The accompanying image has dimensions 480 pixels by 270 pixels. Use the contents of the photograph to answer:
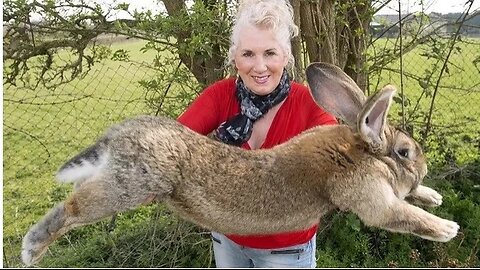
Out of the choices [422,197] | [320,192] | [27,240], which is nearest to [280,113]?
[320,192]

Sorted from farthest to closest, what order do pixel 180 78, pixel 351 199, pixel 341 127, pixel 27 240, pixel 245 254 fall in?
pixel 180 78
pixel 245 254
pixel 341 127
pixel 351 199
pixel 27 240

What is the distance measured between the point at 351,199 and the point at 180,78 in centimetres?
236

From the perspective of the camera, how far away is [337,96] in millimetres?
3160

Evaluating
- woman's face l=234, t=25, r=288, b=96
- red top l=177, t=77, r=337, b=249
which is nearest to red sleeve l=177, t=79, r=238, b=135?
red top l=177, t=77, r=337, b=249

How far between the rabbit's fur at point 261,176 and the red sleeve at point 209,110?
1.32 feet

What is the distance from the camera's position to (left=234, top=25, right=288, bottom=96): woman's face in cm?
325

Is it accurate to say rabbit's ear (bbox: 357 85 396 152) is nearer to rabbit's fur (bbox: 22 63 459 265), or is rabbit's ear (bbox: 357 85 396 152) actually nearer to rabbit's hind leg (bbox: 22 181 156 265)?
rabbit's fur (bbox: 22 63 459 265)

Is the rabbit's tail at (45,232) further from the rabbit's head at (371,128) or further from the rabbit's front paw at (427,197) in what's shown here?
the rabbit's front paw at (427,197)

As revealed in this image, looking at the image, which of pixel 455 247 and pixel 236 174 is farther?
pixel 455 247

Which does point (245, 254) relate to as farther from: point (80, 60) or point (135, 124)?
point (80, 60)

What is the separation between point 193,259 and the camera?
16.8ft

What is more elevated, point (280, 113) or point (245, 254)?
point (280, 113)

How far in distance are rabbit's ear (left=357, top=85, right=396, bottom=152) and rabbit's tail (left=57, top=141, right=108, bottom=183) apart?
42.3 inches

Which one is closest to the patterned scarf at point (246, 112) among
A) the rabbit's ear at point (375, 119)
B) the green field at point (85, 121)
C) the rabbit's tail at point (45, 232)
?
the rabbit's ear at point (375, 119)
